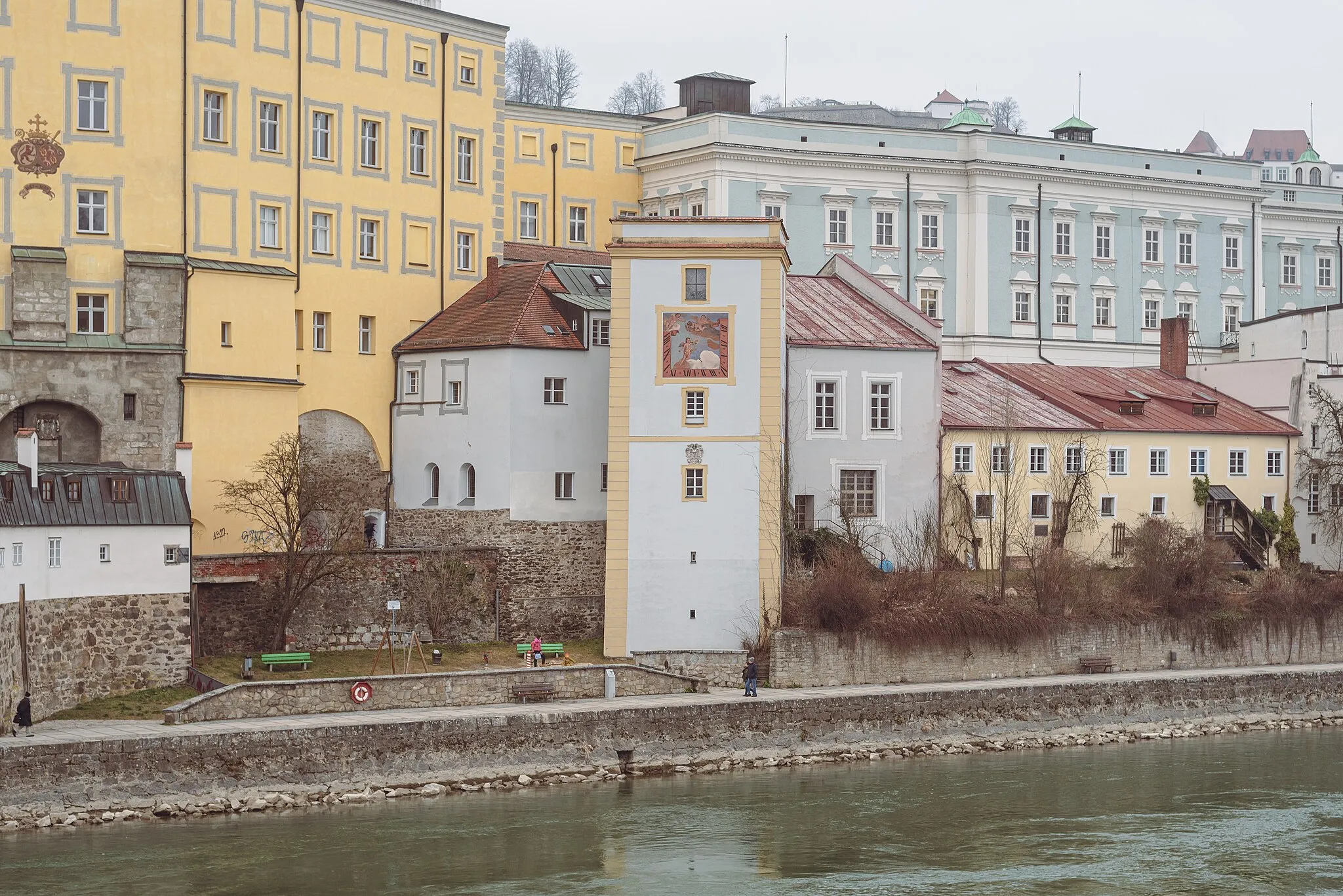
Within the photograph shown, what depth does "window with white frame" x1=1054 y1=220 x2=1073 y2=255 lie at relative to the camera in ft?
247

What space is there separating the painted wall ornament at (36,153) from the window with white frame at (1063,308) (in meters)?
41.1

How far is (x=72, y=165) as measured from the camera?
48.1 metres

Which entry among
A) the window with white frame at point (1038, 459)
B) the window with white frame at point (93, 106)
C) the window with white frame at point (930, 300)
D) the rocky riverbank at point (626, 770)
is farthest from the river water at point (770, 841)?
the window with white frame at point (930, 300)

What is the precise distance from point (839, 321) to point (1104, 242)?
2696 centimetres

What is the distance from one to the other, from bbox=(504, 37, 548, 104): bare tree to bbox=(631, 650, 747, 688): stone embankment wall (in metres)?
101

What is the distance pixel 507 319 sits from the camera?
5125 centimetres

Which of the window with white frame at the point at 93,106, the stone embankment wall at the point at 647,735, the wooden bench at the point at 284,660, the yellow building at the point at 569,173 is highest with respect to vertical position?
the yellow building at the point at 569,173

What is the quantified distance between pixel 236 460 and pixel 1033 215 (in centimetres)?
3687

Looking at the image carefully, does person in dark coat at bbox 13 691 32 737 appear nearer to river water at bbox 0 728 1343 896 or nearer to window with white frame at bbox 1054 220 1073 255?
river water at bbox 0 728 1343 896

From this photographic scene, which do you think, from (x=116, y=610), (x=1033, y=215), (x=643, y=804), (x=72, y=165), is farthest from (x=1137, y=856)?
(x=1033, y=215)

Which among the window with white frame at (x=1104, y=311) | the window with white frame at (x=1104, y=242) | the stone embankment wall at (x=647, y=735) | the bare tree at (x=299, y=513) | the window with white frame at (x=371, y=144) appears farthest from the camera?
the window with white frame at (x=1104, y=311)

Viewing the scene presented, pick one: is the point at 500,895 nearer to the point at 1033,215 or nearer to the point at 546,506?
the point at 546,506

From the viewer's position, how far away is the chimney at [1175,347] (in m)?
68.6

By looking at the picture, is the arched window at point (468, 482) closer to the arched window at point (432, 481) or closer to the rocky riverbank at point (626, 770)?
the arched window at point (432, 481)
